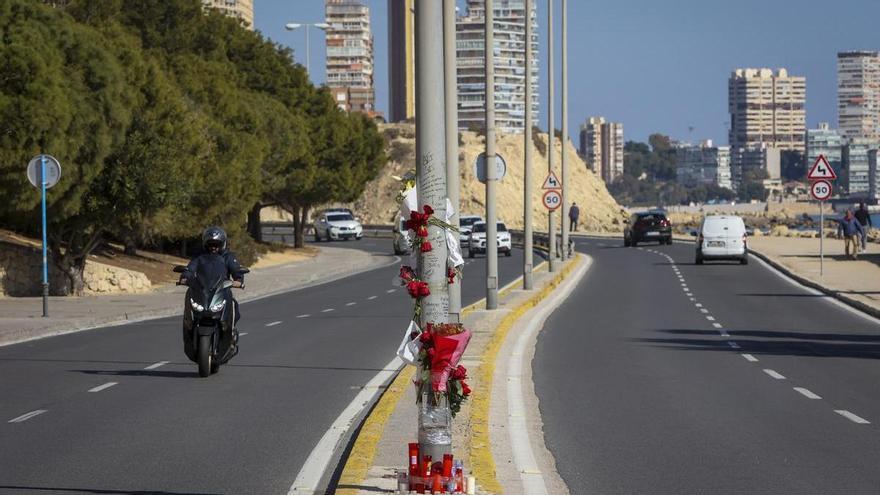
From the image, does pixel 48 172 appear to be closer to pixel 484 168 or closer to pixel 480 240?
pixel 484 168

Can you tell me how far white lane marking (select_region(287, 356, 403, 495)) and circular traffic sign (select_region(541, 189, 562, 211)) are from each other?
28103 mm

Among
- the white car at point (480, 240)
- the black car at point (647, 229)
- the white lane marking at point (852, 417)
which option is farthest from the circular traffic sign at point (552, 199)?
the black car at point (647, 229)

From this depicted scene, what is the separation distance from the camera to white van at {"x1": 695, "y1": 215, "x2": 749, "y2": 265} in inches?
2124

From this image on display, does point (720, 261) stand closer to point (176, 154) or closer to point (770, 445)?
point (176, 154)

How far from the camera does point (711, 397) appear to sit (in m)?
15.7

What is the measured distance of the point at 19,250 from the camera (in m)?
37.5

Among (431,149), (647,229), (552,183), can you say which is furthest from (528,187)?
(647,229)

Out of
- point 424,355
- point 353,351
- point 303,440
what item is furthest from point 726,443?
point 353,351

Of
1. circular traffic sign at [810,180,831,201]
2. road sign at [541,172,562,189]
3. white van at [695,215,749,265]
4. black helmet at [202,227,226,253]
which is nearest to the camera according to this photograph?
black helmet at [202,227,226,253]

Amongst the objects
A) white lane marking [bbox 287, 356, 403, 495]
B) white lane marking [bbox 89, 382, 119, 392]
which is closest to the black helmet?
white lane marking [bbox 89, 382, 119, 392]

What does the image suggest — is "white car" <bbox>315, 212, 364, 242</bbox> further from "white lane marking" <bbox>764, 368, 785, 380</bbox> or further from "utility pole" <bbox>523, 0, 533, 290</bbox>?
"white lane marking" <bbox>764, 368, 785, 380</bbox>

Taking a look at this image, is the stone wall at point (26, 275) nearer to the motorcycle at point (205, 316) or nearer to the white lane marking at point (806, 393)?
the motorcycle at point (205, 316)

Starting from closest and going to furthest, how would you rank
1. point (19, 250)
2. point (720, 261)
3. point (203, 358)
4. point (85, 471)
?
point (85, 471), point (203, 358), point (19, 250), point (720, 261)

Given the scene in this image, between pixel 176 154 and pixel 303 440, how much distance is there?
93.3 ft
